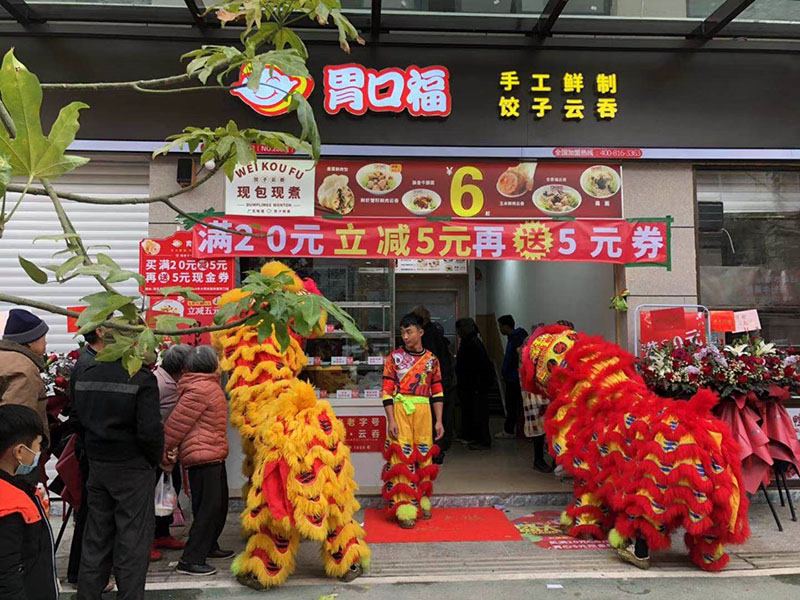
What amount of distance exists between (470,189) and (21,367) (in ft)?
14.6

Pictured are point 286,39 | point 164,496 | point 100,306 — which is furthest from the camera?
point 164,496

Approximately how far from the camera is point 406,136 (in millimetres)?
6387

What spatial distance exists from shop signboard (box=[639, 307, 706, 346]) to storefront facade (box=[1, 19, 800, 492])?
0.24m

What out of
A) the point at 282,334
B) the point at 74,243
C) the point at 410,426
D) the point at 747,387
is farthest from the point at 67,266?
the point at 747,387

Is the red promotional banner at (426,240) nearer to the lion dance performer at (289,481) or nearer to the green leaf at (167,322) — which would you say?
the lion dance performer at (289,481)

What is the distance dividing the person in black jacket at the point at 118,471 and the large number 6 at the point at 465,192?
3713 mm

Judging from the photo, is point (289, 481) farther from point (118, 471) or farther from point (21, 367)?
point (21, 367)

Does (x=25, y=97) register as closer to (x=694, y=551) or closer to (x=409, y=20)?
(x=694, y=551)

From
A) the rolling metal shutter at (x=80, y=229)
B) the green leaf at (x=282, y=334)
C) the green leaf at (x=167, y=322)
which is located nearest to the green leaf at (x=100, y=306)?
→ the green leaf at (x=167, y=322)

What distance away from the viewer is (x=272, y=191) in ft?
20.6

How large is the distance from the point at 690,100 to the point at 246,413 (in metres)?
5.61

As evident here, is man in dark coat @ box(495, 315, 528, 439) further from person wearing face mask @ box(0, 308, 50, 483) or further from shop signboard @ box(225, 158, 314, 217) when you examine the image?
person wearing face mask @ box(0, 308, 50, 483)

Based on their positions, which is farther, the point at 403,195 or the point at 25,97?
the point at 403,195

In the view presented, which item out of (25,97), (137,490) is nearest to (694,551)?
(137,490)
